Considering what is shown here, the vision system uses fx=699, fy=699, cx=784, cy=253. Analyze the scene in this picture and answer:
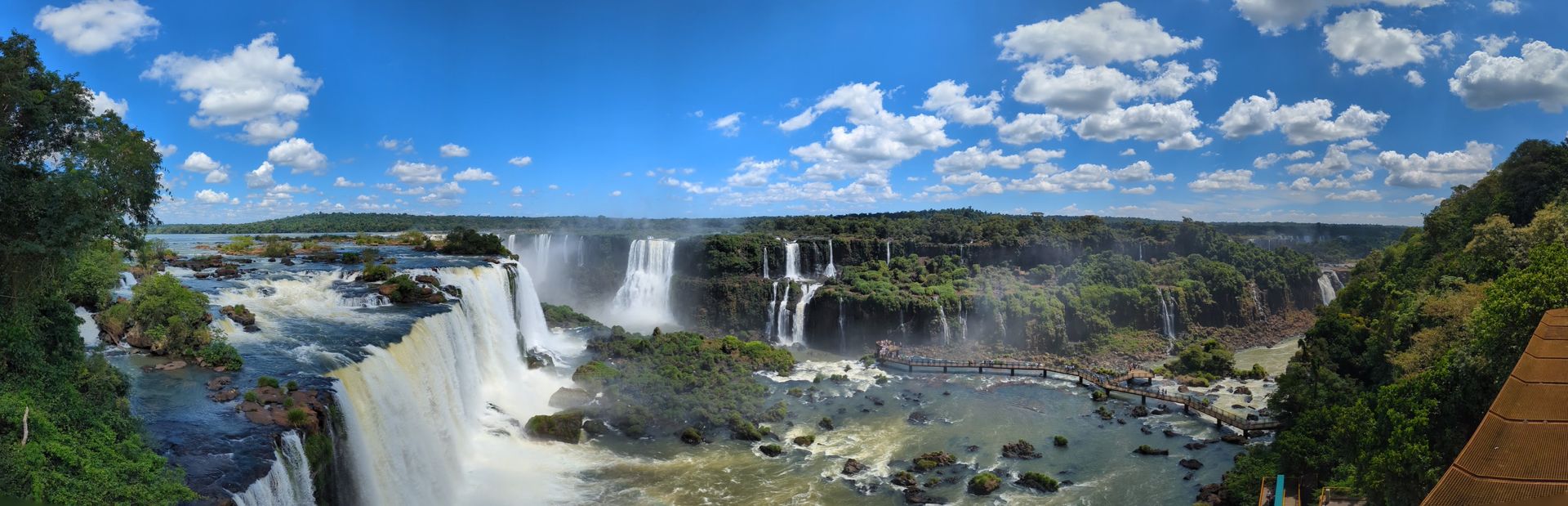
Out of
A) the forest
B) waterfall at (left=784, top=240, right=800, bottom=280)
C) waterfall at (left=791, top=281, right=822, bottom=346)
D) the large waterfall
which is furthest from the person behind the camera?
waterfall at (left=784, top=240, right=800, bottom=280)

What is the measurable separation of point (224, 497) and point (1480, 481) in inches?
738

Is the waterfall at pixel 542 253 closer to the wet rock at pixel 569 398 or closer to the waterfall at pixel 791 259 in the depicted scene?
the waterfall at pixel 791 259

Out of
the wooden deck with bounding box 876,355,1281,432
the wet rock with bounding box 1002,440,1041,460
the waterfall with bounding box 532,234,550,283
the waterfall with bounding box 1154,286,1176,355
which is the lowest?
the wet rock with bounding box 1002,440,1041,460

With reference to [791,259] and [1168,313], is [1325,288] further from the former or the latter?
[791,259]

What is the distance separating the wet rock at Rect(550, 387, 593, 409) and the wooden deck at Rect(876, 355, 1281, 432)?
18589 millimetres

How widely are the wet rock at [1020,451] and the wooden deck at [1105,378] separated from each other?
367 inches

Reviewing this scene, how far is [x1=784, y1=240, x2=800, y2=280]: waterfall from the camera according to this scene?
179ft

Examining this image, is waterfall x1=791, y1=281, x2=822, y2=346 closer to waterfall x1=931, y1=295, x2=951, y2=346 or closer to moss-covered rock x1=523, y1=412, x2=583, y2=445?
waterfall x1=931, y1=295, x2=951, y2=346

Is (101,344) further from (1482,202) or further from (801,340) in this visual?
(1482,202)

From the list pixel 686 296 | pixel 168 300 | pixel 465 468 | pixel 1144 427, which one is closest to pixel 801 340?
pixel 686 296

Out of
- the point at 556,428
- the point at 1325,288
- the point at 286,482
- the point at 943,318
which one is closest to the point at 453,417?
the point at 556,428

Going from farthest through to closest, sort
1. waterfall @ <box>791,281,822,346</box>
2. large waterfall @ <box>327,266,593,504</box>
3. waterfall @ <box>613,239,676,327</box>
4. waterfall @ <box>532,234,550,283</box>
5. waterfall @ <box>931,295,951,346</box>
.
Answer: waterfall @ <box>532,234,550,283</box>
waterfall @ <box>613,239,676,327</box>
waterfall @ <box>791,281,822,346</box>
waterfall @ <box>931,295,951,346</box>
large waterfall @ <box>327,266,593,504</box>

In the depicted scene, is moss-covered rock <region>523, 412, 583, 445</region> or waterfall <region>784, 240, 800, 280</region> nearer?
moss-covered rock <region>523, 412, 583, 445</region>

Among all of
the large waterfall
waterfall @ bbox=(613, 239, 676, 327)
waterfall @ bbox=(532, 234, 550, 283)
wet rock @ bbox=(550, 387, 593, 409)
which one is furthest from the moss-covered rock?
waterfall @ bbox=(532, 234, 550, 283)
